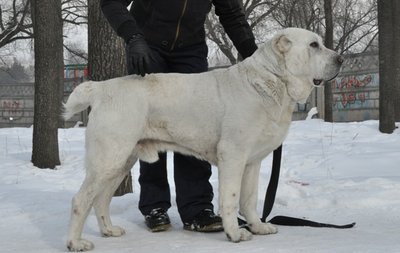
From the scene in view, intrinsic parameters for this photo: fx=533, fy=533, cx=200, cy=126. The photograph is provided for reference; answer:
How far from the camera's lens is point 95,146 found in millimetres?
3354

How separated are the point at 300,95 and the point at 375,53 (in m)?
18.1

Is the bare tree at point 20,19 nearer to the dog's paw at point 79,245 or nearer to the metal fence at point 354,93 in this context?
the metal fence at point 354,93

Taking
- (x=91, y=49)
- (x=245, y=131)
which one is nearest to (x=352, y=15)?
(x=91, y=49)

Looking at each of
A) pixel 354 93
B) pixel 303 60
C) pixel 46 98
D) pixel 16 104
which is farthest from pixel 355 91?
pixel 303 60

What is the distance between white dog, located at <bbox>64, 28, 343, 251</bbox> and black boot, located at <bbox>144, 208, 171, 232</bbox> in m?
0.56

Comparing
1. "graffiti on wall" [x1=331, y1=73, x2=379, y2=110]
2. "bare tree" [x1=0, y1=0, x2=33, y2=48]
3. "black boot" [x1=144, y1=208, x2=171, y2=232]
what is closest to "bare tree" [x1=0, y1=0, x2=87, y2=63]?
"bare tree" [x1=0, y1=0, x2=33, y2=48]

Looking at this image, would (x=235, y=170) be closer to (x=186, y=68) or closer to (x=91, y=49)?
(x=186, y=68)

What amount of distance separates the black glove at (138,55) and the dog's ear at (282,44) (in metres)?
0.84

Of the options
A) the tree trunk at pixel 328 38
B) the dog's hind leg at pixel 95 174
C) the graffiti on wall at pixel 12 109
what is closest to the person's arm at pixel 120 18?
the dog's hind leg at pixel 95 174

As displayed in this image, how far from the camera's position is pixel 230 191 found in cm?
336

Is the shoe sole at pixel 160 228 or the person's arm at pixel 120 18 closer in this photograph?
the person's arm at pixel 120 18

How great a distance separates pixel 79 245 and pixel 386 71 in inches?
433

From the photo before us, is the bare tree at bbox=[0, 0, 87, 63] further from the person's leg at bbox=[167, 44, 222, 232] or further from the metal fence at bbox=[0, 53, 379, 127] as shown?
the person's leg at bbox=[167, 44, 222, 232]

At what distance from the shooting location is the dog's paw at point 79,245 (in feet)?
10.7
